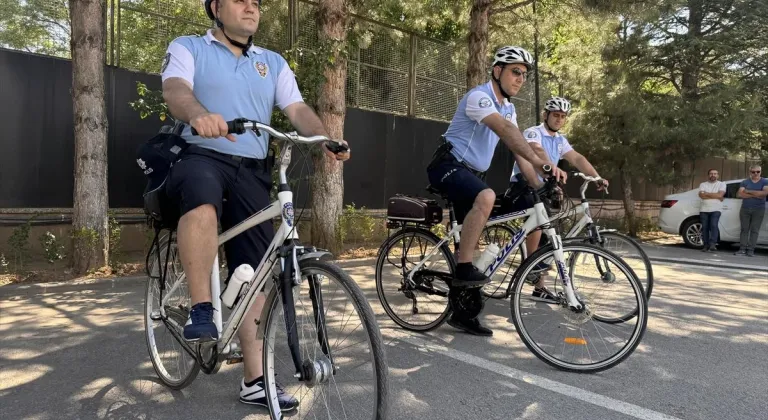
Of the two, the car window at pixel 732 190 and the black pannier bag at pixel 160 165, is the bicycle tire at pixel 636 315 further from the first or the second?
the car window at pixel 732 190

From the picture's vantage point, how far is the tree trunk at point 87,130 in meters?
6.59

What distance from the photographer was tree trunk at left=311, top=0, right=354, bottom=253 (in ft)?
27.3

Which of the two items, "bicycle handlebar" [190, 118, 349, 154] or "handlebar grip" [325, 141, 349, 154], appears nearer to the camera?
"bicycle handlebar" [190, 118, 349, 154]

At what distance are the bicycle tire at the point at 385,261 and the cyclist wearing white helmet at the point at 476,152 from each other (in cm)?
12

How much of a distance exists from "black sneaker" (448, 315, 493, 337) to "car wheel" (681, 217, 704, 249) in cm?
952

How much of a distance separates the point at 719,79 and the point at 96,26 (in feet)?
45.4

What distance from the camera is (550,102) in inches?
219

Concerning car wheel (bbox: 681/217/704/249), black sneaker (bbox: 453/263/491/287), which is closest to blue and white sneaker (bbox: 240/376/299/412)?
black sneaker (bbox: 453/263/491/287)

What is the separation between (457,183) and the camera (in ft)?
13.8

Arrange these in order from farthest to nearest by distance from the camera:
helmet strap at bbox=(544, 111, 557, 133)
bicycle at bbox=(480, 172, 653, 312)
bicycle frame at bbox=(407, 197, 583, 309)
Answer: helmet strap at bbox=(544, 111, 557, 133) < bicycle at bbox=(480, 172, 653, 312) < bicycle frame at bbox=(407, 197, 583, 309)

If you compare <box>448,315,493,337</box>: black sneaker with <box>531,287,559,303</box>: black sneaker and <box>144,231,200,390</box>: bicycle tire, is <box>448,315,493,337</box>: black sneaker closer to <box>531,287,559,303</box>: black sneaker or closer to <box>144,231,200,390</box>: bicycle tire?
<box>531,287,559,303</box>: black sneaker

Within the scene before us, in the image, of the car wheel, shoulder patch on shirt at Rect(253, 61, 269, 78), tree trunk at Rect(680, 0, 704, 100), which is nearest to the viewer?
shoulder patch on shirt at Rect(253, 61, 269, 78)

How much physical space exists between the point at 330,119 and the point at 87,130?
10.9ft

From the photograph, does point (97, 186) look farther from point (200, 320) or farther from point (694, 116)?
point (694, 116)
